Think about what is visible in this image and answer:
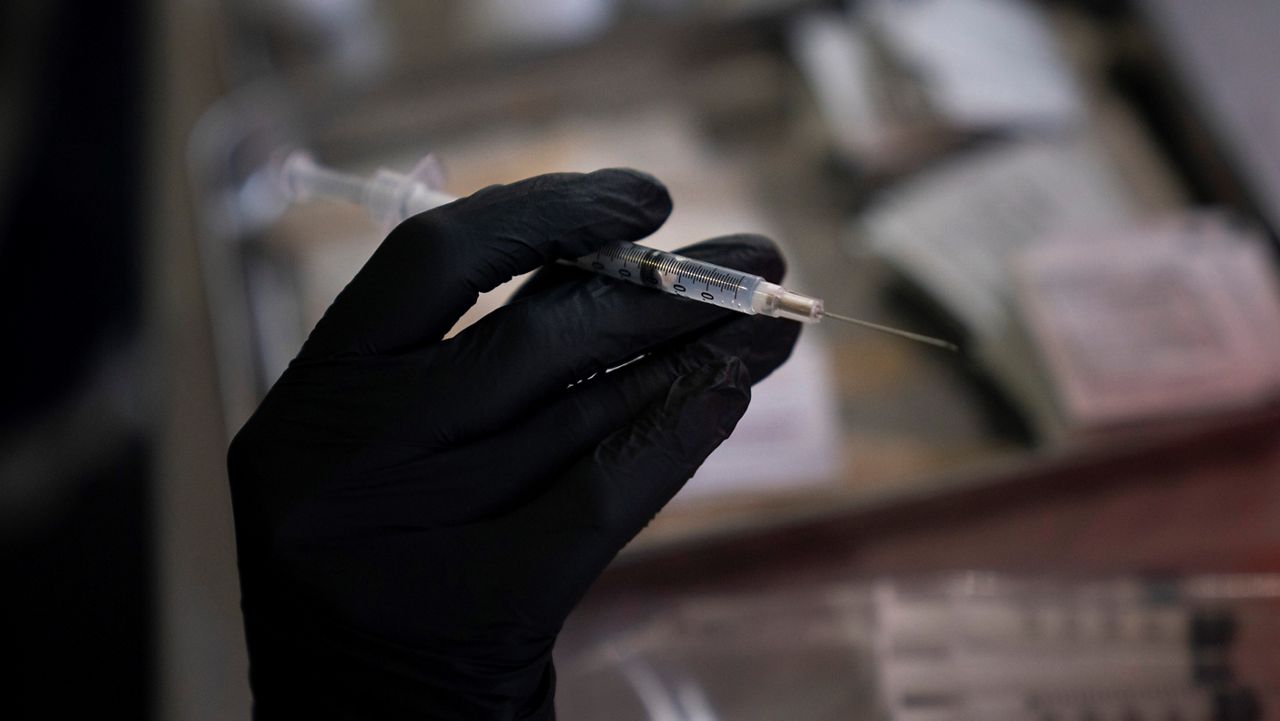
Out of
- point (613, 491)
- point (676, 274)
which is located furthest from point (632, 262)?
point (613, 491)

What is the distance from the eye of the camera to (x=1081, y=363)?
107 cm

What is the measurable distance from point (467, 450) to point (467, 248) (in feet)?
0.45

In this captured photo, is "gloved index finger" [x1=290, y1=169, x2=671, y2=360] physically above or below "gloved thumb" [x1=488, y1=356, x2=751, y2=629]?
above

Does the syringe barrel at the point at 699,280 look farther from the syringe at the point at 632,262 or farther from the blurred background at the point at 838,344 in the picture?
the blurred background at the point at 838,344

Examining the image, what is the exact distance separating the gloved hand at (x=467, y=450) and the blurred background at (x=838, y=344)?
0.09 metres

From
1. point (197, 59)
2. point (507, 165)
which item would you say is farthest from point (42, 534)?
point (507, 165)

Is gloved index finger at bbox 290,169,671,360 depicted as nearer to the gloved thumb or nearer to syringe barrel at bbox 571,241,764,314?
syringe barrel at bbox 571,241,764,314

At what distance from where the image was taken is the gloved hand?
2.08ft

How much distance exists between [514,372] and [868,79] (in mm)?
990

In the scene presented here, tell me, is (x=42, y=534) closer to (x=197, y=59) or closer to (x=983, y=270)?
(x=197, y=59)

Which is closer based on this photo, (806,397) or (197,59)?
(806,397)

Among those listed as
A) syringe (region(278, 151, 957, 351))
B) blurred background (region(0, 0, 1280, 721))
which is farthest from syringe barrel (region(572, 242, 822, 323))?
blurred background (region(0, 0, 1280, 721))

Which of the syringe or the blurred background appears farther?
the blurred background

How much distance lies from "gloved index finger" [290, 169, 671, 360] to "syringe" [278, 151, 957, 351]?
2 cm
